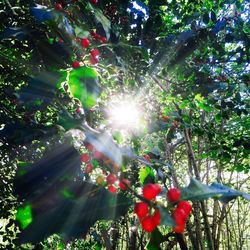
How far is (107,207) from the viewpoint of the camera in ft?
2.83

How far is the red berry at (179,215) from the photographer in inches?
33.2

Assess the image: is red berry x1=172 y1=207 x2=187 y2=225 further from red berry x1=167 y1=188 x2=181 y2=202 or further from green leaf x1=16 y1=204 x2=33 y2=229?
green leaf x1=16 y1=204 x2=33 y2=229

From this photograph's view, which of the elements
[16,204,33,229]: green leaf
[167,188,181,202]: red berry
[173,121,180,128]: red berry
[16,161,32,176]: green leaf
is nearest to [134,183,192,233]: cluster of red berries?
[167,188,181,202]: red berry

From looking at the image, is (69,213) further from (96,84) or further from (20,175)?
(96,84)

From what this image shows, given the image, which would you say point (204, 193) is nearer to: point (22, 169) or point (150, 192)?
point (150, 192)

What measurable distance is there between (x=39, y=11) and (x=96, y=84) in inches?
26.9

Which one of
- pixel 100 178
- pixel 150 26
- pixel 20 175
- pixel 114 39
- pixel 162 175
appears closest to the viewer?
pixel 20 175

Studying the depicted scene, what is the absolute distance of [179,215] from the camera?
2.80ft

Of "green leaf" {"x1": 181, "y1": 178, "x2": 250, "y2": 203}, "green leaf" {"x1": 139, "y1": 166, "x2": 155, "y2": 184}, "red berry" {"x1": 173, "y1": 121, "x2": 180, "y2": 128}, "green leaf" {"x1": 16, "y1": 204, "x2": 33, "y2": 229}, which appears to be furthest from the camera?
"red berry" {"x1": 173, "y1": 121, "x2": 180, "y2": 128}

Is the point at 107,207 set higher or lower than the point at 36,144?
lower

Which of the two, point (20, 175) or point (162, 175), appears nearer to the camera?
point (20, 175)

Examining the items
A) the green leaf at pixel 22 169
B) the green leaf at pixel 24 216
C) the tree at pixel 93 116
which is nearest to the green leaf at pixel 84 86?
the tree at pixel 93 116

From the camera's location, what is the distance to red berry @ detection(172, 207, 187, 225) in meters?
0.84

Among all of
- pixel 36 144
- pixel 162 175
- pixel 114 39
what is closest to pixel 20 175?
pixel 162 175
